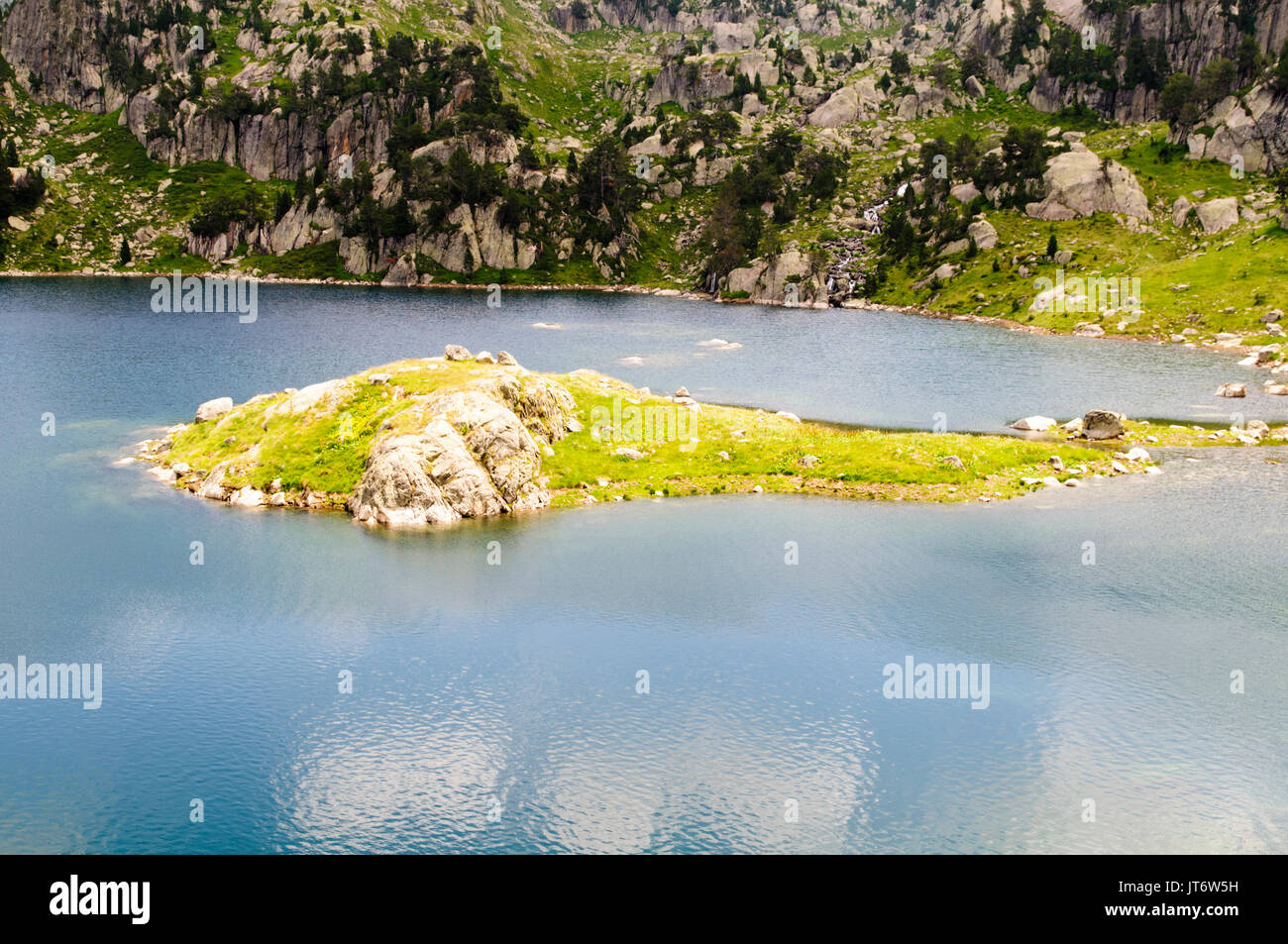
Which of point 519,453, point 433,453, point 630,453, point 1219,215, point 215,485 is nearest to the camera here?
point 433,453

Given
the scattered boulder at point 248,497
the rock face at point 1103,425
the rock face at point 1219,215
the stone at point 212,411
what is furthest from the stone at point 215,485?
the rock face at point 1219,215

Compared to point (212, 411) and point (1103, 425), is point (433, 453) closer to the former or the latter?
point (212, 411)

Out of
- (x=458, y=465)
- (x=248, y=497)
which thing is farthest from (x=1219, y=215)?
(x=248, y=497)

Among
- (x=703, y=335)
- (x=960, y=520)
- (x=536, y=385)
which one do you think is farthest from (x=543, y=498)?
(x=703, y=335)

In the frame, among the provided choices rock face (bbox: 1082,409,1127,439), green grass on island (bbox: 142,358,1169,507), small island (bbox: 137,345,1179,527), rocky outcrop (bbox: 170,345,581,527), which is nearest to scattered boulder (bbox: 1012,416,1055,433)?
rock face (bbox: 1082,409,1127,439)

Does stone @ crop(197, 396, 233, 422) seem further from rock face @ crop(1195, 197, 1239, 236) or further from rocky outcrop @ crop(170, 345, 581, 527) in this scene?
rock face @ crop(1195, 197, 1239, 236)
